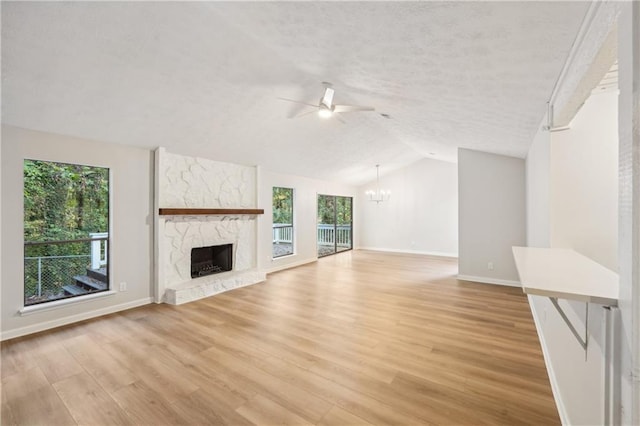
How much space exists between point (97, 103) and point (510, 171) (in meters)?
6.88

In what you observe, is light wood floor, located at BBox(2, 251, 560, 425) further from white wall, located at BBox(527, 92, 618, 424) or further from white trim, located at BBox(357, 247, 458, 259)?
white trim, located at BBox(357, 247, 458, 259)

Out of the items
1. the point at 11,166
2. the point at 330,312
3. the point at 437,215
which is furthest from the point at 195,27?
the point at 437,215

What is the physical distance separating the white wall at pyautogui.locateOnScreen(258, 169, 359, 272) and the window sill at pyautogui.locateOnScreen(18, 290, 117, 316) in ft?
9.72

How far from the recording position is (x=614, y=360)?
1079mm

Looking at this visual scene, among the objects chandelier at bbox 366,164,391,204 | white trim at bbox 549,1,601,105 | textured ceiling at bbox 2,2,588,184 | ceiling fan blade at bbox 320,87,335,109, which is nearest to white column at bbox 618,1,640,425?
white trim at bbox 549,1,601,105

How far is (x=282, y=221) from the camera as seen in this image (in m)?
7.45

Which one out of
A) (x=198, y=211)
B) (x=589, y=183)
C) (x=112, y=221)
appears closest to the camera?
(x=589, y=183)

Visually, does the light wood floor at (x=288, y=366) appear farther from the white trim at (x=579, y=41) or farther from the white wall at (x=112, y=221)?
the white trim at (x=579, y=41)

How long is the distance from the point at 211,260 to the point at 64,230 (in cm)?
251

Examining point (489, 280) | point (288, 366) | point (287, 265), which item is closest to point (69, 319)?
point (288, 366)

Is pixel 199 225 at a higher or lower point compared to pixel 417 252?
higher

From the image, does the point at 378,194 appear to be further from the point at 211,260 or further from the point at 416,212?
the point at 211,260

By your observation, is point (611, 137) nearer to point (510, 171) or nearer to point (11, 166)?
point (510, 171)

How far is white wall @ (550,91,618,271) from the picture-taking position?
80.7 inches
